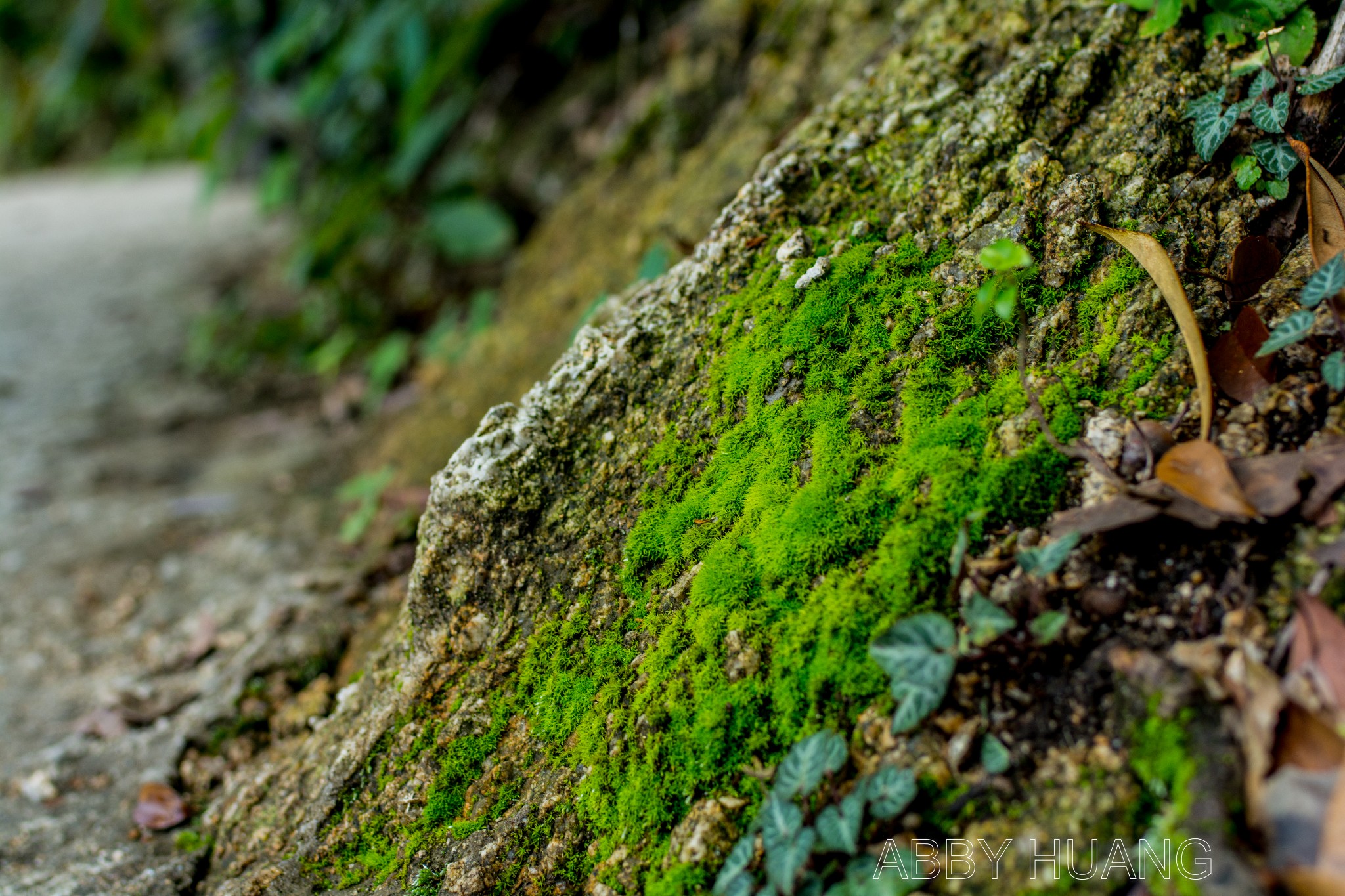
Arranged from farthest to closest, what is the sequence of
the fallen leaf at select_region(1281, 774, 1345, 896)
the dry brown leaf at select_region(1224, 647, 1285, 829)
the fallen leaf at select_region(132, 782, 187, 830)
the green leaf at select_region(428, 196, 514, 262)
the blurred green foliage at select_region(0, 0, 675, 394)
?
the green leaf at select_region(428, 196, 514, 262) < the blurred green foliage at select_region(0, 0, 675, 394) < the fallen leaf at select_region(132, 782, 187, 830) < the dry brown leaf at select_region(1224, 647, 1285, 829) < the fallen leaf at select_region(1281, 774, 1345, 896)

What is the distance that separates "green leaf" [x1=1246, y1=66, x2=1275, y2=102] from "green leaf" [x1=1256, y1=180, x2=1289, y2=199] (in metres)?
0.19

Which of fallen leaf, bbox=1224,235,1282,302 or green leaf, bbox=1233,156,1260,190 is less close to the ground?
green leaf, bbox=1233,156,1260,190

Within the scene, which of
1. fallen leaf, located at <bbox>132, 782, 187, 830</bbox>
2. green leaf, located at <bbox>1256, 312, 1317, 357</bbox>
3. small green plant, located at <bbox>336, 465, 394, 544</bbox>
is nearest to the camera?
green leaf, located at <bbox>1256, 312, 1317, 357</bbox>

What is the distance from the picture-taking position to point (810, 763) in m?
1.41

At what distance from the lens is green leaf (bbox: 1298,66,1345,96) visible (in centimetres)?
167

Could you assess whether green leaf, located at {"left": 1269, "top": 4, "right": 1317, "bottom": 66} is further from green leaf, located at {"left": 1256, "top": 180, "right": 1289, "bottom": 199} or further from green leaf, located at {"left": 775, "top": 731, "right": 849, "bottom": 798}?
green leaf, located at {"left": 775, "top": 731, "right": 849, "bottom": 798}

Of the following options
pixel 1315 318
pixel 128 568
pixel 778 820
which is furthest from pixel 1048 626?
pixel 128 568

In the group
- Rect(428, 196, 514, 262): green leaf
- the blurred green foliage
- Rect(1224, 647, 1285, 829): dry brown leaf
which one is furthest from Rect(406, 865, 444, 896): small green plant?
Rect(428, 196, 514, 262): green leaf

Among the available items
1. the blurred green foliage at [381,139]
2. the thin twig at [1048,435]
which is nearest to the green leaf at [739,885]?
the thin twig at [1048,435]

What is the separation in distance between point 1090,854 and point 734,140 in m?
2.87

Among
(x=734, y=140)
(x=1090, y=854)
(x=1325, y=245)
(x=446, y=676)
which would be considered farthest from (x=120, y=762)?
(x=1325, y=245)

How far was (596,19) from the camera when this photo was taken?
188 inches

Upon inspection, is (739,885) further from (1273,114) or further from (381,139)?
(381,139)

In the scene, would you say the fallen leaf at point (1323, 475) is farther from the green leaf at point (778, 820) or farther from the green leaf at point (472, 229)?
the green leaf at point (472, 229)
